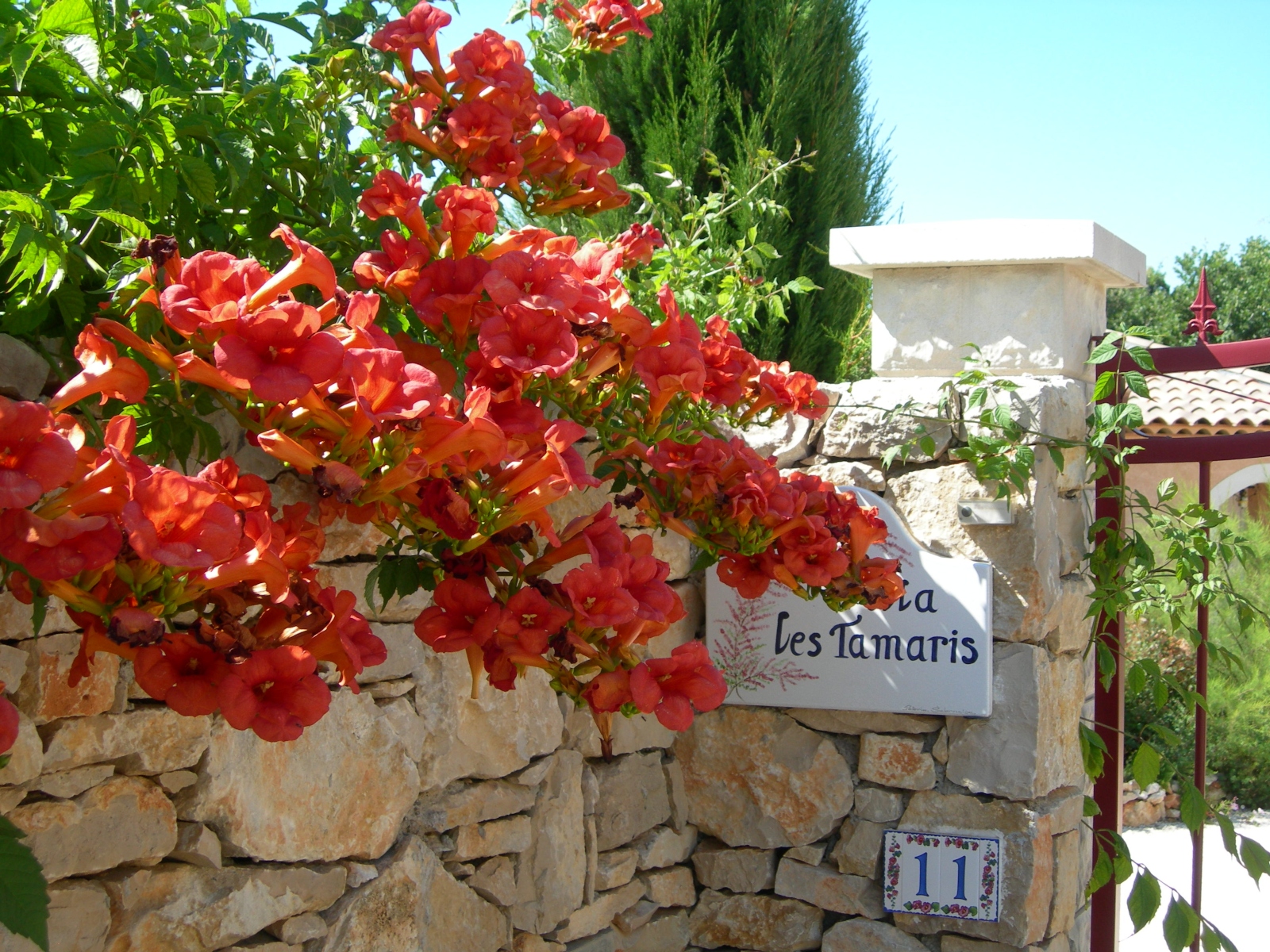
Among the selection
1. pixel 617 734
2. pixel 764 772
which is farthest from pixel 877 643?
pixel 617 734

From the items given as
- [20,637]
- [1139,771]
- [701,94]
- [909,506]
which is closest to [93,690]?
[20,637]

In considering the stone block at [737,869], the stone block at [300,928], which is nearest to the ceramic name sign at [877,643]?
the stone block at [737,869]

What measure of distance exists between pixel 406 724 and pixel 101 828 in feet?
1.75

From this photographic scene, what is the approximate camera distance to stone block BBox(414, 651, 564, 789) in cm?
189

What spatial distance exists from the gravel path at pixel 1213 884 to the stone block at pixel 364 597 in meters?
3.33

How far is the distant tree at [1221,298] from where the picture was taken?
68.8 feet

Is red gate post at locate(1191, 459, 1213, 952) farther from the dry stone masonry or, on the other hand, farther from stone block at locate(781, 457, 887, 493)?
stone block at locate(781, 457, 887, 493)

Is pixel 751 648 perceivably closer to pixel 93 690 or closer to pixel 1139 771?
pixel 1139 771

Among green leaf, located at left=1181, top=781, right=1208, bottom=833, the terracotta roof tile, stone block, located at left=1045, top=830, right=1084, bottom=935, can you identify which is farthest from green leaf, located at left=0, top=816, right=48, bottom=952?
the terracotta roof tile

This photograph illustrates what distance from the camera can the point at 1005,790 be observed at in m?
2.41

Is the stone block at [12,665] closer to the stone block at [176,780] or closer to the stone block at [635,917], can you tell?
the stone block at [176,780]

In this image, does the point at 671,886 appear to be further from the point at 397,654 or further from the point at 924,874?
the point at 397,654

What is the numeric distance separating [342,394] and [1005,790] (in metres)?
1.91

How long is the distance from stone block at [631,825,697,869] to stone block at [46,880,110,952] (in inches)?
53.3
